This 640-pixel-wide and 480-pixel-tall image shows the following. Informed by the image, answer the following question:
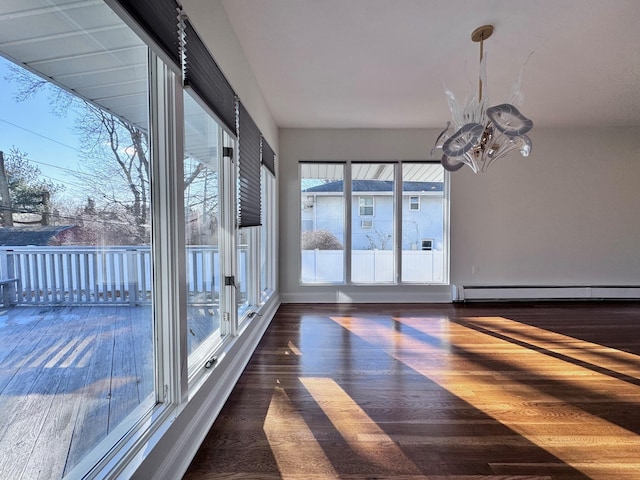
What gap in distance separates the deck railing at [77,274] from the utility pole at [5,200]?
8cm

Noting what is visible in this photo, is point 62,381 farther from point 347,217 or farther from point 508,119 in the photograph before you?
point 347,217

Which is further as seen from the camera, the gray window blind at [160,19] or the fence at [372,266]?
the fence at [372,266]

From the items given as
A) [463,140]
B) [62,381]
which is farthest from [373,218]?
[62,381]

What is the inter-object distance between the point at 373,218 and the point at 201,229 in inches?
125

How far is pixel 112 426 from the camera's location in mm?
1102

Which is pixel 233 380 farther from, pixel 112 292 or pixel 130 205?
pixel 130 205

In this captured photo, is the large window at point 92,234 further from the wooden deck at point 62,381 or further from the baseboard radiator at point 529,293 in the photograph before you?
the baseboard radiator at point 529,293

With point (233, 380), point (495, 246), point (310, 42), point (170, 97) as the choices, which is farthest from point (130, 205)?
point (495, 246)

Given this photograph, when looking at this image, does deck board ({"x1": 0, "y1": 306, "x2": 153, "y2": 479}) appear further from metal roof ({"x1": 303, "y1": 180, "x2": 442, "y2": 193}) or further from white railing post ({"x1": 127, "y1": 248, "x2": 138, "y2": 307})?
metal roof ({"x1": 303, "y1": 180, "x2": 442, "y2": 193})

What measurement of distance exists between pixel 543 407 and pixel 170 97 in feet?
9.66

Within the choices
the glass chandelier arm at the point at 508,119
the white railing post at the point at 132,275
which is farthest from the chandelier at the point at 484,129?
the white railing post at the point at 132,275

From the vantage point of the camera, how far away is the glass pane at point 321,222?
456 centimetres

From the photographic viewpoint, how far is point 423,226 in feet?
14.9

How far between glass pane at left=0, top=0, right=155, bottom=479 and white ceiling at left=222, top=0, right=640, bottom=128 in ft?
4.55
